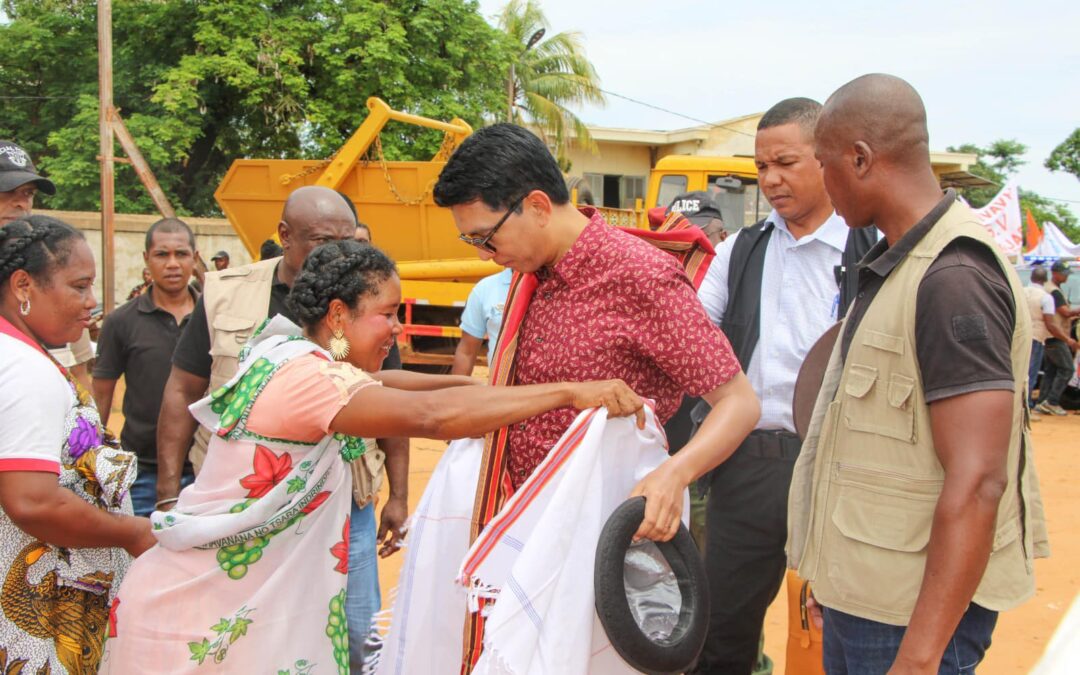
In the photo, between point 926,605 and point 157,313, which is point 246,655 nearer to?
point 926,605

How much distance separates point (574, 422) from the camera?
2.21m

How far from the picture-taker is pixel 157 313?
423 centimetres

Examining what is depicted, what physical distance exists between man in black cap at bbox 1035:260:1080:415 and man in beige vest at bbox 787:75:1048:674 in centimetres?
1300

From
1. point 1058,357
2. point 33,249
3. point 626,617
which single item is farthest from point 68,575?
point 1058,357

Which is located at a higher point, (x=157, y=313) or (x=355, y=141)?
(x=355, y=141)

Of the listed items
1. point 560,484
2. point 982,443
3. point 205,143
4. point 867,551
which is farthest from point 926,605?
point 205,143

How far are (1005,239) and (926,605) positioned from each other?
18.5m

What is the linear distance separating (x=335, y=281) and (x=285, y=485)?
1.93ft

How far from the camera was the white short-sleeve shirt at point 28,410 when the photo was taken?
2.26 m

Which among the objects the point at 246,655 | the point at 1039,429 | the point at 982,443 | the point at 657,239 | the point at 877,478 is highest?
the point at 657,239

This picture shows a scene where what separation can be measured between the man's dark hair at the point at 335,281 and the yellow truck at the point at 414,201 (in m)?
9.24

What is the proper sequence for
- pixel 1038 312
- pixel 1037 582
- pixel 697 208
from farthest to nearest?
pixel 1038 312 < pixel 697 208 < pixel 1037 582

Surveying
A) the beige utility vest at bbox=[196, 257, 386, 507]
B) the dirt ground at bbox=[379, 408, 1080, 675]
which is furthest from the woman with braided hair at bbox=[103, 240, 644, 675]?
the dirt ground at bbox=[379, 408, 1080, 675]

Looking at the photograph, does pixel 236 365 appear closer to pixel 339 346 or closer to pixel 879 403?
pixel 339 346
